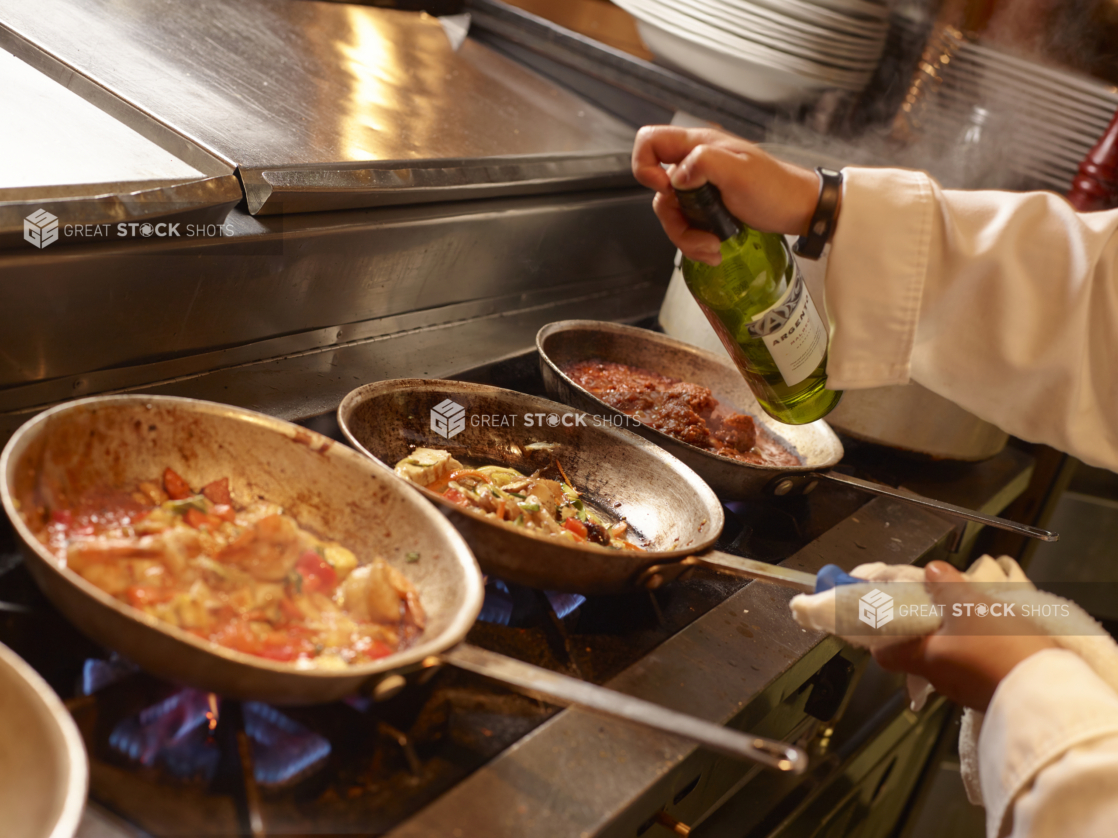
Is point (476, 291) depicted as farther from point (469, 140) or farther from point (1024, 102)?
point (1024, 102)

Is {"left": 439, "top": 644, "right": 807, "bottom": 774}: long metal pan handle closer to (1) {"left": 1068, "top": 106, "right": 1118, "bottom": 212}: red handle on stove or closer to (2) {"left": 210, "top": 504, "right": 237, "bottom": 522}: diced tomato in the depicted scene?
(2) {"left": 210, "top": 504, "right": 237, "bottom": 522}: diced tomato

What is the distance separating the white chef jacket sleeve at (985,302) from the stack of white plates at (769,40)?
82cm

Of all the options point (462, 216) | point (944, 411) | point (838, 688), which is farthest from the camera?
point (944, 411)

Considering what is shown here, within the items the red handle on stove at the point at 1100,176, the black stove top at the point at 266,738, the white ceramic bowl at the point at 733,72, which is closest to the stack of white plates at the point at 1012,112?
the red handle on stove at the point at 1100,176

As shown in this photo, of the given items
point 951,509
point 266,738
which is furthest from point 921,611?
point 266,738

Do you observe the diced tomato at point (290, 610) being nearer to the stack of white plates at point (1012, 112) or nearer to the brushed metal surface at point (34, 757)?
the brushed metal surface at point (34, 757)

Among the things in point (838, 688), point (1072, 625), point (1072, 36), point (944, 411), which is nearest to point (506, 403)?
point (838, 688)

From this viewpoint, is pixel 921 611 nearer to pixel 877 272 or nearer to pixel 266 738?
pixel 877 272

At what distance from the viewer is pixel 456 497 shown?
1.14 metres

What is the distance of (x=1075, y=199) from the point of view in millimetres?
1991

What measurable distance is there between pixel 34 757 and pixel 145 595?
0.55 feet

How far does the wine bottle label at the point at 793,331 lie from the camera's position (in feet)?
3.78

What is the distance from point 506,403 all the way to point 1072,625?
0.82 metres

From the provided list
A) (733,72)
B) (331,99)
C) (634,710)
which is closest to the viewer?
(634,710)
